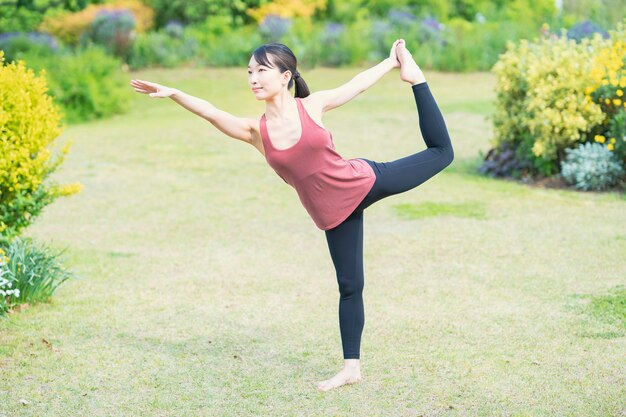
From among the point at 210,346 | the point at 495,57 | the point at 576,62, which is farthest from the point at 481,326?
the point at 495,57

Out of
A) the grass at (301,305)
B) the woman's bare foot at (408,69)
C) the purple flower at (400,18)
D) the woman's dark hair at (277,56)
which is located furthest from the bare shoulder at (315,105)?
the purple flower at (400,18)

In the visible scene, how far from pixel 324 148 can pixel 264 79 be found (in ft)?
1.46

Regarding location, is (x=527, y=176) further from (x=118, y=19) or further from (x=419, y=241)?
(x=118, y=19)

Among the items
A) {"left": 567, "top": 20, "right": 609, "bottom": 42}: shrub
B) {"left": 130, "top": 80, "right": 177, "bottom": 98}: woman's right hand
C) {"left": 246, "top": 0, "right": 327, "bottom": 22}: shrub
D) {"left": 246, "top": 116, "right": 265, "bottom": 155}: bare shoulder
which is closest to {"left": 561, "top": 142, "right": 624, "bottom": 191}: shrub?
{"left": 567, "top": 20, "right": 609, "bottom": 42}: shrub

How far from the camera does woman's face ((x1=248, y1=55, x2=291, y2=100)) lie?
4480mm

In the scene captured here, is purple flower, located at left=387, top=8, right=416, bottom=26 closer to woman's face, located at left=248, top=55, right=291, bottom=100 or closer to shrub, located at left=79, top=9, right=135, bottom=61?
shrub, located at left=79, top=9, right=135, bottom=61

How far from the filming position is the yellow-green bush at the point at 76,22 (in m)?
22.8

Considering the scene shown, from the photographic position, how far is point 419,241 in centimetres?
818

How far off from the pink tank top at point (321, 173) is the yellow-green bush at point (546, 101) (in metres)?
5.93

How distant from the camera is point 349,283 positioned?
15.4ft

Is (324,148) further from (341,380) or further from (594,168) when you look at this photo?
(594,168)

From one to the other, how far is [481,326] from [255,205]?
4464 mm

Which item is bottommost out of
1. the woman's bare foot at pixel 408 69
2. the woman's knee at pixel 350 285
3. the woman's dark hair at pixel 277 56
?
the woman's knee at pixel 350 285

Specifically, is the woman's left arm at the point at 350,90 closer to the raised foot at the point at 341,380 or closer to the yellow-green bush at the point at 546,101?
the raised foot at the point at 341,380
